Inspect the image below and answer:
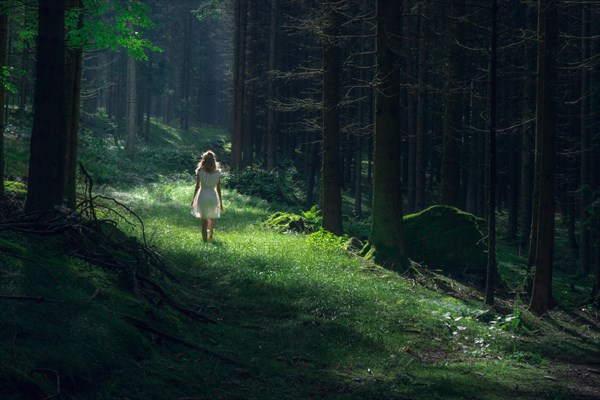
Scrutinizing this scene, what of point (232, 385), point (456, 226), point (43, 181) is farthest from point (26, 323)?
point (456, 226)

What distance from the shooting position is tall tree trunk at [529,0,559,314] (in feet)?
45.8

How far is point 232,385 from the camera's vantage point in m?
6.29

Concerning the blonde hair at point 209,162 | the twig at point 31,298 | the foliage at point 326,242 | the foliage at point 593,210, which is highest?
the blonde hair at point 209,162

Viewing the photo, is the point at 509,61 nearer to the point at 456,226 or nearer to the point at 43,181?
the point at 456,226

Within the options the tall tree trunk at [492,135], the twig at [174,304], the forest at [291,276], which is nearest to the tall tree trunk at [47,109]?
the forest at [291,276]

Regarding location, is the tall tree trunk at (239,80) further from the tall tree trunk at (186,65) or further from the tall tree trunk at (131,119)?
the tall tree trunk at (186,65)

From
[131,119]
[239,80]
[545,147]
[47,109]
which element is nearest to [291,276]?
[47,109]

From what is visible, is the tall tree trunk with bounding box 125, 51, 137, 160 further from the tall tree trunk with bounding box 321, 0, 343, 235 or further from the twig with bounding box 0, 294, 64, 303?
the twig with bounding box 0, 294, 64, 303

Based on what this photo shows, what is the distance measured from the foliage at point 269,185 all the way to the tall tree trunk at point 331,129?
492 inches

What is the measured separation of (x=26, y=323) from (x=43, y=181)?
13.2 feet

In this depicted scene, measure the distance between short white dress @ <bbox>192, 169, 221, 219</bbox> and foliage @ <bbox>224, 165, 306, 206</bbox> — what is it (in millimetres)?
14584

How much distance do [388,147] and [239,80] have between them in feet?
78.7

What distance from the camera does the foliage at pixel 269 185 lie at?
32.0 m

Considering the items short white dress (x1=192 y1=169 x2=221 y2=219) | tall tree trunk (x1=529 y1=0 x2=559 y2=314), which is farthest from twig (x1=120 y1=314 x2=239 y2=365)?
tall tree trunk (x1=529 y1=0 x2=559 y2=314)
